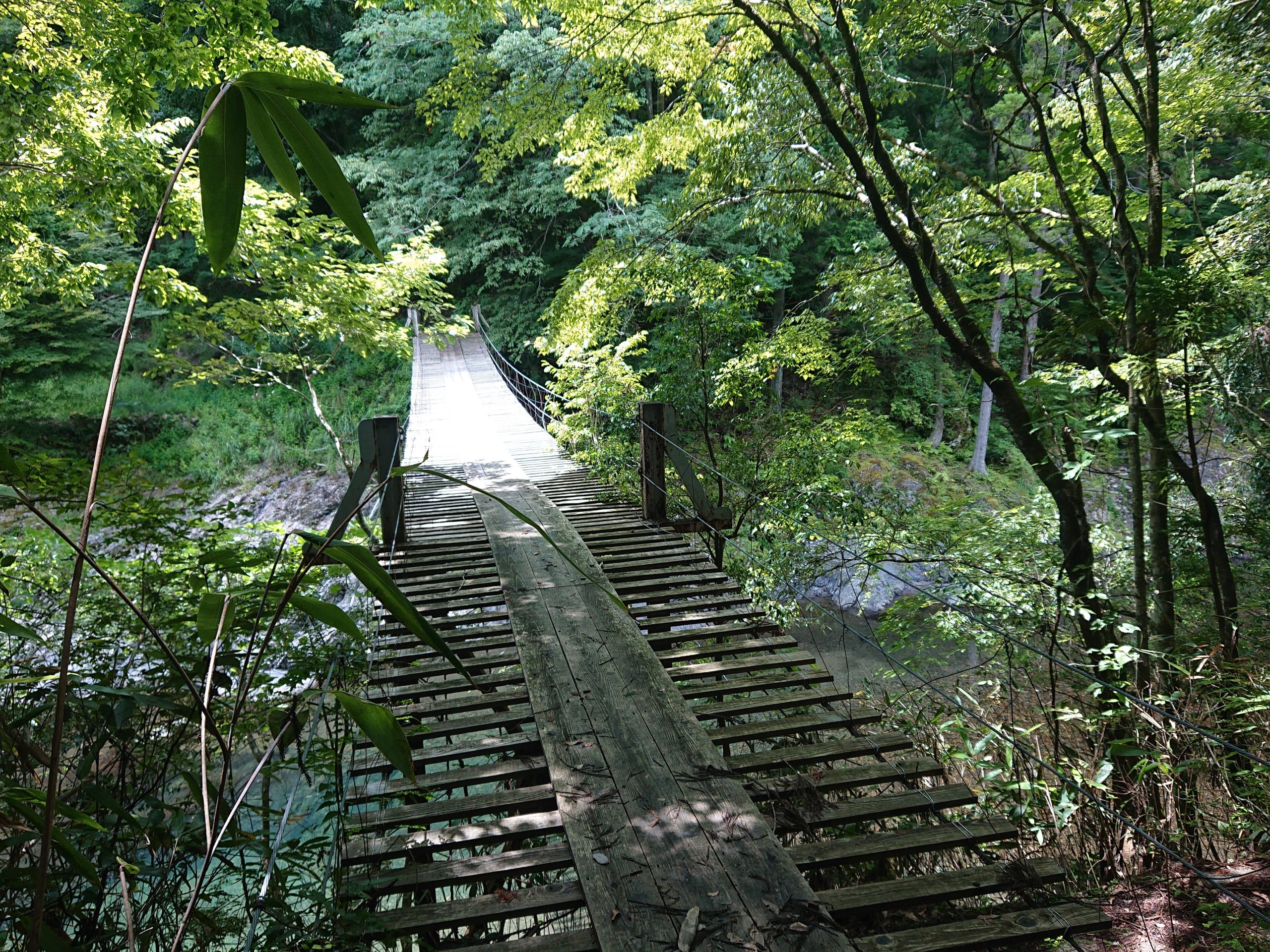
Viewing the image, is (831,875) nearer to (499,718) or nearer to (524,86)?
(499,718)

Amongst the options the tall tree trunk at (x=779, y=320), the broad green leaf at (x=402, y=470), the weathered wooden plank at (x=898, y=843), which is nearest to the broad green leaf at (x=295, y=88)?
the broad green leaf at (x=402, y=470)

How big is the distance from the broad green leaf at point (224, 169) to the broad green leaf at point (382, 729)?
18.8 inches

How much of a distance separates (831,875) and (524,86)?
216 inches

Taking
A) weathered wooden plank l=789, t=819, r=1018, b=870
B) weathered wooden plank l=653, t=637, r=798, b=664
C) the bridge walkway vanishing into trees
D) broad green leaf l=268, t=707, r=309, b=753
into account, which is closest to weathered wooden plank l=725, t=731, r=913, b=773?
the bridge walkway vanishing into trees

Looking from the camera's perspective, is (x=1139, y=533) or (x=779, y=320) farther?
(x=779, y=320)

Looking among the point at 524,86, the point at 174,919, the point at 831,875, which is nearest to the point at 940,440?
the point at 524,86

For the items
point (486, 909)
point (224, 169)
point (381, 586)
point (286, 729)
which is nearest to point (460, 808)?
point (486, 909)

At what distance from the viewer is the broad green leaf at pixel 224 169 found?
0.75 meters

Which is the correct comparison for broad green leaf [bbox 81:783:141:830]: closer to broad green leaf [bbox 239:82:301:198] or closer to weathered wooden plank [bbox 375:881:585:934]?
weathered wooden plank [bbox 375:881:585:934]

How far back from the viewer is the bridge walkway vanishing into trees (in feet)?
Result: 5.10

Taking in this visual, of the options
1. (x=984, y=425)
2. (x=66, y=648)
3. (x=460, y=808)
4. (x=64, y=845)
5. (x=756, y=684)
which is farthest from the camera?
(x=984, y=425)

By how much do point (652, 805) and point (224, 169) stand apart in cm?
167

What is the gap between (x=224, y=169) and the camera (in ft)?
2.54

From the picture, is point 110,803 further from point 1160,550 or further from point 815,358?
point 815,358
